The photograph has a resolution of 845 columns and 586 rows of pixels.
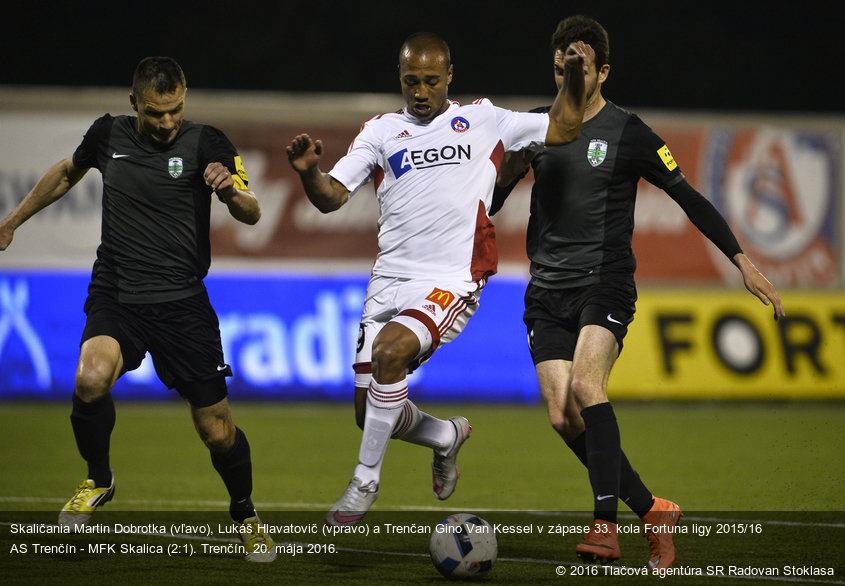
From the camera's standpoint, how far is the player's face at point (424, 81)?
237 inches

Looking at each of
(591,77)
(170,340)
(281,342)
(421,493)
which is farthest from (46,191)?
(281,342)

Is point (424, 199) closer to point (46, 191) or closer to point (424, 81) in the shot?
point (424, 81)

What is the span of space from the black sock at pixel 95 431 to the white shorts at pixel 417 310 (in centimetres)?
118

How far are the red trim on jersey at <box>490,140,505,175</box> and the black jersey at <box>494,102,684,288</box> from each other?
9.2 inches

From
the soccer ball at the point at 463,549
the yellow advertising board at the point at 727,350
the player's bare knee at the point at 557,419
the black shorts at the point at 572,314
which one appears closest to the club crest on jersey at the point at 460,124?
the black shorts at the point at 572,314

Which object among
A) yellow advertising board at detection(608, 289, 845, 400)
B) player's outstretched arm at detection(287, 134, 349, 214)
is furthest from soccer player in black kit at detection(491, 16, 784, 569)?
yellow advertising board at detection(608, 289, 845, 400)

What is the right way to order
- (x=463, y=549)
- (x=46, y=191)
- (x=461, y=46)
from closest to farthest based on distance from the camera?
(x=463, y=549), (x=46, y=191), (x=461, y=46)

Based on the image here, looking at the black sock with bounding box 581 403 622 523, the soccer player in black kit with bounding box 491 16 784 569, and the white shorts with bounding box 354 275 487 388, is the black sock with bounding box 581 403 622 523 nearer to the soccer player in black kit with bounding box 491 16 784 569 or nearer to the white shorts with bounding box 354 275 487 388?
the soccer player in black kit with bounding box 491 16 784 569

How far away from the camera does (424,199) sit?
6.12m

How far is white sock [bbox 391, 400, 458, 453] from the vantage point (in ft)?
21.0

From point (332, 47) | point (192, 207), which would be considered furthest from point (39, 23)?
point (192, 207)

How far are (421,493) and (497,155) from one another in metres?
→ 2.98

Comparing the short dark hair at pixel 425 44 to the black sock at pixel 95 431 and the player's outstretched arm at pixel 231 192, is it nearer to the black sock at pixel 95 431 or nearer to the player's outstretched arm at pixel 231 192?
the player's outstretched arm at pixel 231 192

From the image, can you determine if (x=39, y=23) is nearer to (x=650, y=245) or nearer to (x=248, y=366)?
(x=248, y=366)
